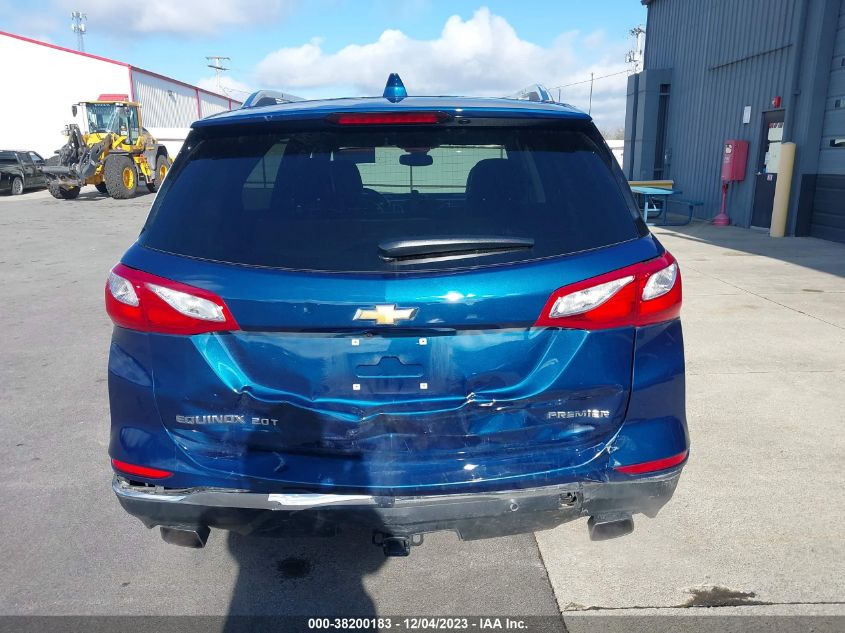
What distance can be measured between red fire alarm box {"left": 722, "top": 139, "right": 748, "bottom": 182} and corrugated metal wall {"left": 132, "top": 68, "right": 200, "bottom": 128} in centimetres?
3113

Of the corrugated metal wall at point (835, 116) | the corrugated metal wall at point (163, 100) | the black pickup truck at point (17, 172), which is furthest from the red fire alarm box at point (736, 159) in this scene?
the corrugated metal wall at point (163, 100)

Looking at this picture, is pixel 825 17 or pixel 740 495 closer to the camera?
pixel 740 495

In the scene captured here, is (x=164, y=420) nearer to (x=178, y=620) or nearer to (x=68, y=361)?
(x=178, y=620)

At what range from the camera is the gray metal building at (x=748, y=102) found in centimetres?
1189

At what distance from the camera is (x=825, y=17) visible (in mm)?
11633

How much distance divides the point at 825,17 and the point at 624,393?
12.6 meters

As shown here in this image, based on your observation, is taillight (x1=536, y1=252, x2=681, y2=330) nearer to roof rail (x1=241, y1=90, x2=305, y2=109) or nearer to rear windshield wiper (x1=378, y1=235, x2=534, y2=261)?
rear windshield wiper (x1=378, y1=235, x2=534, y2=261)

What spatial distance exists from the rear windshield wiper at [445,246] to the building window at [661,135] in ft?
59.8

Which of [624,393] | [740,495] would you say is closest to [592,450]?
[624,393]

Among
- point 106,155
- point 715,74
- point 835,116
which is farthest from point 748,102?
point 106,155

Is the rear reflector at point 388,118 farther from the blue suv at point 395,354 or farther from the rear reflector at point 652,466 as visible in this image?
the rear reflector at point 652,466

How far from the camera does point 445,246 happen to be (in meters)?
2.06

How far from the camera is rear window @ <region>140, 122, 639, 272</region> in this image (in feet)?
6.89

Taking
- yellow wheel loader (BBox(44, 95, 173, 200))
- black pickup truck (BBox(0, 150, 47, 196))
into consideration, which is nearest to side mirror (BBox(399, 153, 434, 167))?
yellow wheel loader (BBox(44, 95, 173, 200))
